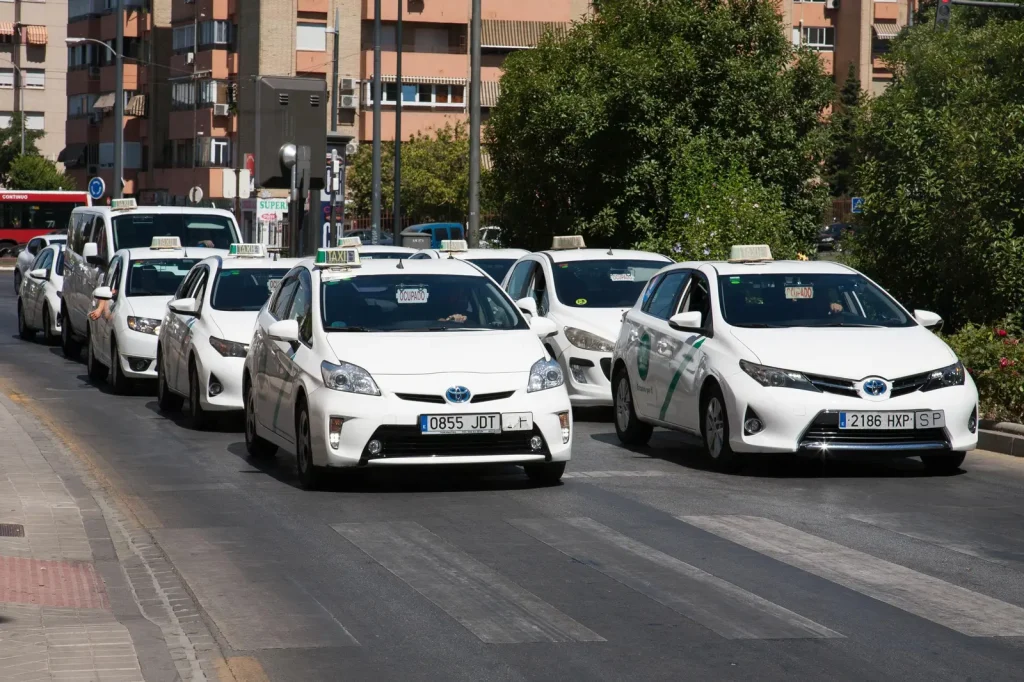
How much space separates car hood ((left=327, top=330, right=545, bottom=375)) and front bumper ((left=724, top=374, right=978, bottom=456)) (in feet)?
5.28

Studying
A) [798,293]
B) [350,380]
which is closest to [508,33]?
[798,293]

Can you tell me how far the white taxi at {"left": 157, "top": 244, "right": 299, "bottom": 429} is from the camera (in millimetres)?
16734

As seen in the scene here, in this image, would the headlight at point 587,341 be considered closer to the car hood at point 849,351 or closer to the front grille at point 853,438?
the car hood at point 849,351

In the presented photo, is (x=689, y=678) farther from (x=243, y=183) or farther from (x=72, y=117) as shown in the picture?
(x=72, y=117)

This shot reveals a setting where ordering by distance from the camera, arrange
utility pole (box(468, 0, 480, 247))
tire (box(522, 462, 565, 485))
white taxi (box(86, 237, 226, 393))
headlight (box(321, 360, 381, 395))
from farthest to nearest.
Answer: utility pole (box(468, 0, 480, 247)), white taxi (box(86, 237, 226, 393)), tire (box(522, 462, 565, 485)), headlight (box(321, 360, 381, 395))

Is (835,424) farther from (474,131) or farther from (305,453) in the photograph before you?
(474,131)

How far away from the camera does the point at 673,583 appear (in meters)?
8.62

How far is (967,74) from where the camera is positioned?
24.0 m

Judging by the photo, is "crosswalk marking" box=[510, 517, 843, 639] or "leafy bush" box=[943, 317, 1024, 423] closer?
"crosswalk marking" box=[510, 517, 843, 639]

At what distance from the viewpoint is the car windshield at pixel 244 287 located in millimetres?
17766

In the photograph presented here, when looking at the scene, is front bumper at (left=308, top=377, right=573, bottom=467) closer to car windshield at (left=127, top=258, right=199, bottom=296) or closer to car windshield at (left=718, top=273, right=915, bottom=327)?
car windshield at (left=718, top=273, right=915, bottom=327)

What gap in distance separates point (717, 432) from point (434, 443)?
2472 millimetres

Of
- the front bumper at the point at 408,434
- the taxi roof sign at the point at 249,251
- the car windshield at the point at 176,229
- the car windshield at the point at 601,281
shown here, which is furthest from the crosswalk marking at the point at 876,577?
the car windshield at the point at 176,229

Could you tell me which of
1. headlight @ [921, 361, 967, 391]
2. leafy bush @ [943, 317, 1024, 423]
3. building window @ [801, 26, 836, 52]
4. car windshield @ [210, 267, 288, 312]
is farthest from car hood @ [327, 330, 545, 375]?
building window @ [801, 26, 836, 52]
